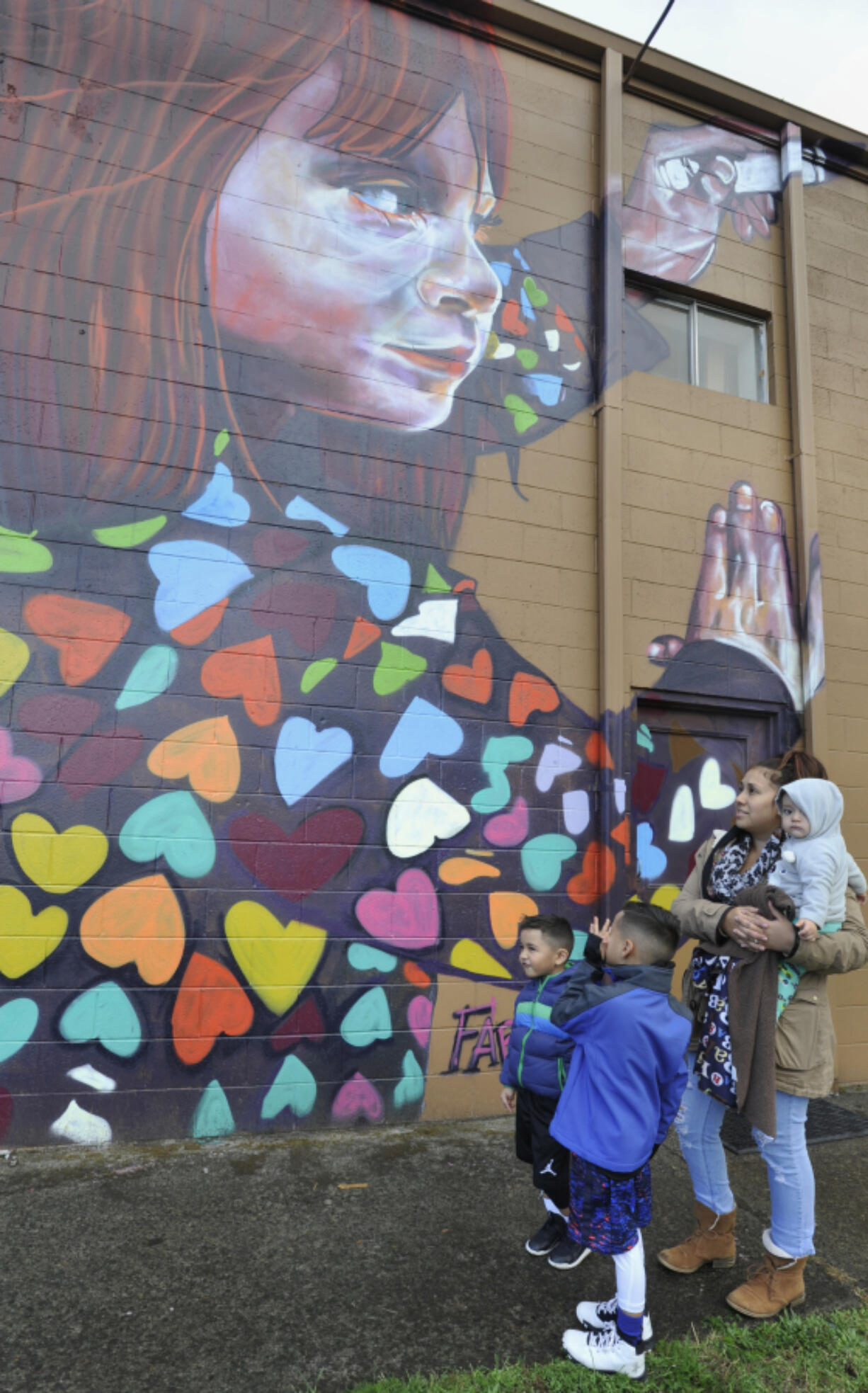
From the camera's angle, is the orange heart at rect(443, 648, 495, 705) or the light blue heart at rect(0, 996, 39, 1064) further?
the orange heart at rect(443, 648, 495, 705)

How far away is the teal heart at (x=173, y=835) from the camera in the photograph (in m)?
4.21

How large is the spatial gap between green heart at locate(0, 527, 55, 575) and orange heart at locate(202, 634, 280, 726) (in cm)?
88

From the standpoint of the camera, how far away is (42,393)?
4.33 m

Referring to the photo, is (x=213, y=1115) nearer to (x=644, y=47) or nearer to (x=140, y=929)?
(x=140, y=929)

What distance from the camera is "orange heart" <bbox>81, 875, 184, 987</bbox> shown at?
13.5 ft

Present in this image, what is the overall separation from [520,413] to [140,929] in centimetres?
350

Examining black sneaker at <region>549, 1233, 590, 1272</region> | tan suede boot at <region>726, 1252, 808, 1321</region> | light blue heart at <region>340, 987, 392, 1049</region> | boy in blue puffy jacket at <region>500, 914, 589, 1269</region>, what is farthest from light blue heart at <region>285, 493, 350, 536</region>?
tan suede boot at <region>726, 1252, 808, 1321</region>

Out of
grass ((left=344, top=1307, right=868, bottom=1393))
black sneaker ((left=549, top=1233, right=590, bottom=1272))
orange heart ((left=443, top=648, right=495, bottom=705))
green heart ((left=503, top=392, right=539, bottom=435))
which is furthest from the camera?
green heart ((left=503, top=392, right=539, bottom=435))

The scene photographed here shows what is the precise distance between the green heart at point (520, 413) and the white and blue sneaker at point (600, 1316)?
13.8ft

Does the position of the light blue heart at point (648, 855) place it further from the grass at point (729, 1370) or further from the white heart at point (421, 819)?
the grass at point (729, 1370)

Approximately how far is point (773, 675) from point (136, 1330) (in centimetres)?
472

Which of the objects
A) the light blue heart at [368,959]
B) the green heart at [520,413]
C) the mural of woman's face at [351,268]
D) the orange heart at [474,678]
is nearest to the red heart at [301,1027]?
the light blue heart at [368,959]

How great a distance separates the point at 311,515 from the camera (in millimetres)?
4707

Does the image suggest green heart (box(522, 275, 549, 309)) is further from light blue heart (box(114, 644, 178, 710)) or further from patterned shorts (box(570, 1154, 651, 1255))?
patterned shorts (box(570, 1154, 651, 1255))
